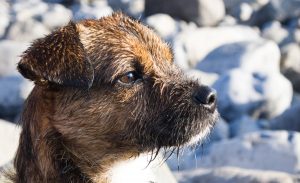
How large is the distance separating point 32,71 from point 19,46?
9.29m

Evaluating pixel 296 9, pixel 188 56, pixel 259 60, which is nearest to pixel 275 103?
pixel 259 60

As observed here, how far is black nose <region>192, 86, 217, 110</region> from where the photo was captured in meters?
4.96

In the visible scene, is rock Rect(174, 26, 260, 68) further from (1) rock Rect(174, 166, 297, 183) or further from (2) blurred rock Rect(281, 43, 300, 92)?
(1) rock Rect(174, 166, 297, 183)

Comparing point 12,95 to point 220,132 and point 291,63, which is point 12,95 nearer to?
point 220,132

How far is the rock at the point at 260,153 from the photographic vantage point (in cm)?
970

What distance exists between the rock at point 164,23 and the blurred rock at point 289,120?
5789 millimetres

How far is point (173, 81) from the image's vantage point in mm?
5137

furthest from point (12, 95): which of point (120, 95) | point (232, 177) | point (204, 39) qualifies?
point (120, 95)

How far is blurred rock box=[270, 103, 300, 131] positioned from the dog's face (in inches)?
272

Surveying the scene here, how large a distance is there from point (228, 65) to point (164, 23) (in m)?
3.81

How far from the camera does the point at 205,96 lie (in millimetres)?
4969

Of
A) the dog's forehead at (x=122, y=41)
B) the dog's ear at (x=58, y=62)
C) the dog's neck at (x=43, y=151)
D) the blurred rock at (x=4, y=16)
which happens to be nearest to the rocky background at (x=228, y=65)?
the blurred rock at (x=4, y=16)

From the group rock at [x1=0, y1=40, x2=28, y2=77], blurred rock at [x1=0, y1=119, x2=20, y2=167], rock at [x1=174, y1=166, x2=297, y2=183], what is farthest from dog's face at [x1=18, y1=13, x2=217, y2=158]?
rock at [x1=0, y1=40, x2=28, y2=77]

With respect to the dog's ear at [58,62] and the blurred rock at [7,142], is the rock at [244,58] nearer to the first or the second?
the blurred rock at [7,142]
